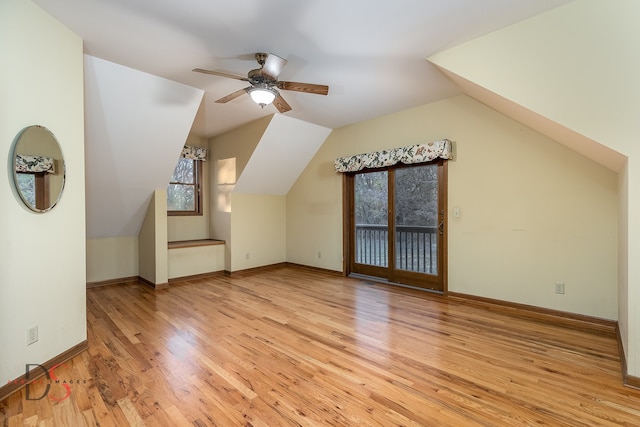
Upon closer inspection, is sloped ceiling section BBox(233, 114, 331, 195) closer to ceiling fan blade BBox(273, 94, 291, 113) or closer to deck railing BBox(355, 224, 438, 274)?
ceiling fan blade BBox(273, 94, 291, 113)

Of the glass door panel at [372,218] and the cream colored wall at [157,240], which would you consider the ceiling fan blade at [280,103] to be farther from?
the cream colored wall at [157,240]

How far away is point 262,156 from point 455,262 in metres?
3.38

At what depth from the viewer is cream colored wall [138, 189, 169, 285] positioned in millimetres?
4402

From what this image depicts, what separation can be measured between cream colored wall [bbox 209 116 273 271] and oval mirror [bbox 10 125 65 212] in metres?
2.77

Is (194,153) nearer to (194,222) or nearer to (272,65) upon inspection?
(194,222)

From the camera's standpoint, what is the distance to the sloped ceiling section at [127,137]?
10.1 feet

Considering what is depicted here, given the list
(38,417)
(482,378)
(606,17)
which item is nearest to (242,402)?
(38,417)

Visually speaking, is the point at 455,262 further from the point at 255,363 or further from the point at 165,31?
the point at 165,31

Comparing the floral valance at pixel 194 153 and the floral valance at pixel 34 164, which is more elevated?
the floral valance at pixel 194 153

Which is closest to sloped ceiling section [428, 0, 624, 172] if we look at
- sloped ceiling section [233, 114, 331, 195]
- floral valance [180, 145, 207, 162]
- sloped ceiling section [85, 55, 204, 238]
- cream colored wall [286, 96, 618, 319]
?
cream colored wall [286, 96, 618, 319]

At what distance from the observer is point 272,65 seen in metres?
2.68

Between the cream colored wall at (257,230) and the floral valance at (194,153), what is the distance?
3.38 feet

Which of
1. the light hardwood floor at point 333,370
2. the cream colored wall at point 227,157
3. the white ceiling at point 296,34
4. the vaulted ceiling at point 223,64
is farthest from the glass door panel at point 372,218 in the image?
the cream colored wall at point 227,157

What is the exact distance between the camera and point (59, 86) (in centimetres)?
225
